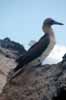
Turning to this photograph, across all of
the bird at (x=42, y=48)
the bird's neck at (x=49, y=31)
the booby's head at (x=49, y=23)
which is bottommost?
the bird at (x=42, y=48)

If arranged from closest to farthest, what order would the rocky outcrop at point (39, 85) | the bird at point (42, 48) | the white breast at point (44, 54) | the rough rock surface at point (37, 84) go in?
the rocky outcrop at point (39, 85) → the rough rock surface at point (37, 84) → the bird at point (42, 48) → the white breast at point (44, 54)

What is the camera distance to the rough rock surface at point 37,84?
709cm

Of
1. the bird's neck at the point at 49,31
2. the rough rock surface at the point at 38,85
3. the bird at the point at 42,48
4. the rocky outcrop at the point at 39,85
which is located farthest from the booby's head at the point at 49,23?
the rocky outcrop at the point at 39,85

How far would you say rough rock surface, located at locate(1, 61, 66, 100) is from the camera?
7.09m

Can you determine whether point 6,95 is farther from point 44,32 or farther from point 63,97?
point 44,32

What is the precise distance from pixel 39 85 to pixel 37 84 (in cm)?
18

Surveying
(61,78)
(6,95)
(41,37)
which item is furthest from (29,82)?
(41,37)

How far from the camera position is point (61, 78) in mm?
7230

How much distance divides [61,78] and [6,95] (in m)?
2.18

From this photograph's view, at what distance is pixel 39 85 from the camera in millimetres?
8133

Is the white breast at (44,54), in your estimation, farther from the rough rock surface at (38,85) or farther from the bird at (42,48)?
the rough rock surface at (38,85)

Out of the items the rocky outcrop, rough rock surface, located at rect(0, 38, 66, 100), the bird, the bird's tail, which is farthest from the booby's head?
the rocky outcrop

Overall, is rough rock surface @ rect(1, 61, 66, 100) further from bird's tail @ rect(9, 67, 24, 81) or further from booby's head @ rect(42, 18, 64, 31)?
booby's head @ rect(42, 18, 64, 31)

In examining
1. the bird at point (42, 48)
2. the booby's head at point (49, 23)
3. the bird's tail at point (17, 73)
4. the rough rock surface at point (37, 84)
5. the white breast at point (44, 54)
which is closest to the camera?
the rough rock surface at point (37, 84)
